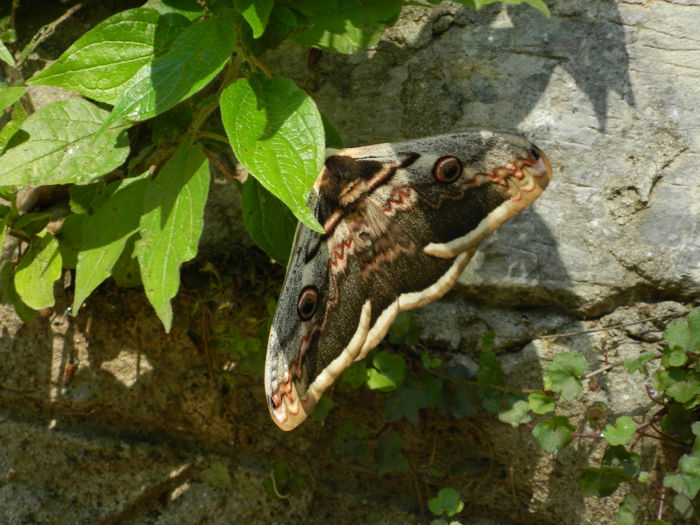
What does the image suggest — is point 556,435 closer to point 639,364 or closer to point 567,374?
point 567,374

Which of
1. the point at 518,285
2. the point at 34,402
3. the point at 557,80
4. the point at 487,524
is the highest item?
the point at 557,80

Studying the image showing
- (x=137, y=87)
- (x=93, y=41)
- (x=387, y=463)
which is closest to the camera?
(x=137, y=87)

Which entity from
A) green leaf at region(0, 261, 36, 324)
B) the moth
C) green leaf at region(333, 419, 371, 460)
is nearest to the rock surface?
green leaf at region(333, 419, 371, 460)

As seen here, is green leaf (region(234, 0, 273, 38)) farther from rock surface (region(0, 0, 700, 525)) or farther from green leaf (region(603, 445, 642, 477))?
green leaf (region(603, 445, 642, 477))

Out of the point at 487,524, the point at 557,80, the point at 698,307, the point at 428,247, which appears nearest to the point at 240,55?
the point at 428,247

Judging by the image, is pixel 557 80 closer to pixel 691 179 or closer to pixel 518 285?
pixel 691 179

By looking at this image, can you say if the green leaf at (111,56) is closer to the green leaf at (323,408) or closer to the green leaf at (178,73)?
the green leaf at (178,73)
